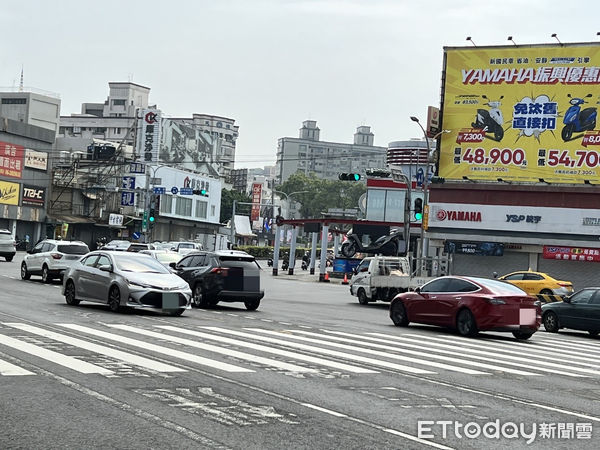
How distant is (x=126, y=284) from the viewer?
2344 centimetres

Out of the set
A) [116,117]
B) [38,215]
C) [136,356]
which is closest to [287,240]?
[116,117]

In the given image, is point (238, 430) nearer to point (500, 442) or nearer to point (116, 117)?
point (500, 442)

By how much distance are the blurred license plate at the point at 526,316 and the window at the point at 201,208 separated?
90.7m

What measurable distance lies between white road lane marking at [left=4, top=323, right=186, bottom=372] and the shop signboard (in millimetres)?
41994

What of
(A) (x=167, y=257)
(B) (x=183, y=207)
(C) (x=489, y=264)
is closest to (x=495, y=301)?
(A) (x=167, y=257)

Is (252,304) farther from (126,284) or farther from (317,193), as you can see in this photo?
(317,193)

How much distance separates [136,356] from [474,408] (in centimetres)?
554

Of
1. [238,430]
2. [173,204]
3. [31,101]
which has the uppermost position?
[31,101]

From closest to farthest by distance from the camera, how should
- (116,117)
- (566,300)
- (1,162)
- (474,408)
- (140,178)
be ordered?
1. (474,408)
2. (566,300)
3. (1,162)
4. (140,178)
5. (116,117)

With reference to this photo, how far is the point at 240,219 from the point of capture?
136875 mm

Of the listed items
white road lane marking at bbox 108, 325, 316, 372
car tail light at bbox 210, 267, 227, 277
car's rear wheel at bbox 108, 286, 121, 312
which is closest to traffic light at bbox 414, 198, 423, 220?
car tail light at bbox 210, 267, 227, 277

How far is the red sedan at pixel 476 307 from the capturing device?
21922mm

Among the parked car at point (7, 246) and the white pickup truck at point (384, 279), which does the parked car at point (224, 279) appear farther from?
the parked car at point (7, 246)

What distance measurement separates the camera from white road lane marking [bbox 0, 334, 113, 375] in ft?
41.2
